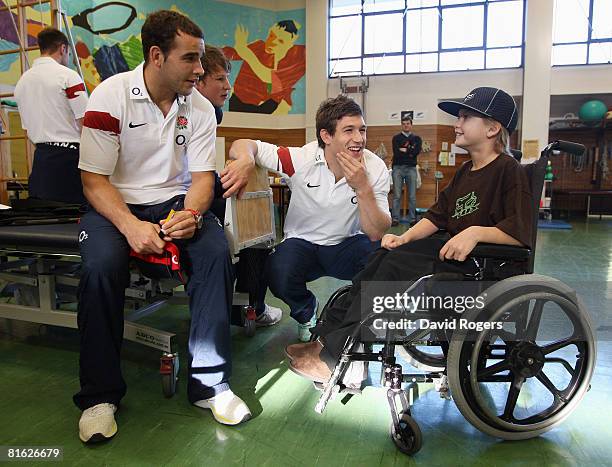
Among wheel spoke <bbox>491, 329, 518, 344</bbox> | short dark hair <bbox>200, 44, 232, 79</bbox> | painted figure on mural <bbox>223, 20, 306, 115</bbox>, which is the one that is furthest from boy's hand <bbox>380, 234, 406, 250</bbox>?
painted figure on mural <bbox>223, 20, 306, 115</bbox>

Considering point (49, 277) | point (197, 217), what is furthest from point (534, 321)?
point (49, 277)

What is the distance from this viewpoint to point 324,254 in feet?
6.86

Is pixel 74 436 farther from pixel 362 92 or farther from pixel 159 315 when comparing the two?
pixel 362 92

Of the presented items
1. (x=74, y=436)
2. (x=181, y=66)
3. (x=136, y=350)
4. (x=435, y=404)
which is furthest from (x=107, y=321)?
(x=435, y=404)

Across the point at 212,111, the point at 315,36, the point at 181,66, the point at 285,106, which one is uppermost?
the point at 315,36

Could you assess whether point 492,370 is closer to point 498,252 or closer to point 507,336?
point 507,336

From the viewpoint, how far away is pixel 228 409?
148 centimetres

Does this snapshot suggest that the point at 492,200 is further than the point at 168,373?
No

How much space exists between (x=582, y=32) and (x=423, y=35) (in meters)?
3.02

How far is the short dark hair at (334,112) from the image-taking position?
2.00 meters

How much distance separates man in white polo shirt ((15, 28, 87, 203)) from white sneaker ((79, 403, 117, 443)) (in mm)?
1523

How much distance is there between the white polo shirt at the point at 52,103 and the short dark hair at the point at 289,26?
8458 mm

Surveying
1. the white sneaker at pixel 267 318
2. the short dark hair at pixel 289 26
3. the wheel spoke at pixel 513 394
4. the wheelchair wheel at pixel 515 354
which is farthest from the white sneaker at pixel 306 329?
the short dark hair at pixel 289 26

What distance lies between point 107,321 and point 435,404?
1.14 meters
